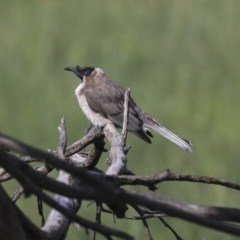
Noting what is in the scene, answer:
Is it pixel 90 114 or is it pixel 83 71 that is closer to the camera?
pixel 90 114

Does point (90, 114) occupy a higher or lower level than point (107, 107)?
lower

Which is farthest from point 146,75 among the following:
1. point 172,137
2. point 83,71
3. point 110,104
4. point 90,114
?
point 172,137

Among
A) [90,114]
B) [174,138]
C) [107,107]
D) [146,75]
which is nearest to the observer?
[174,138]

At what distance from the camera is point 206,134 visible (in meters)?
10.1

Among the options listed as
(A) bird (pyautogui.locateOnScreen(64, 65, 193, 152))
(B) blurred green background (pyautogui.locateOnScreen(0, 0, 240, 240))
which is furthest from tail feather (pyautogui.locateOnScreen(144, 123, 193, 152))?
(B) blurred green background (pyautogui.locateOnScreen(0, 0, 240, 240))

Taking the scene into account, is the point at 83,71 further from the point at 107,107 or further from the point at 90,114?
the point at 90,114

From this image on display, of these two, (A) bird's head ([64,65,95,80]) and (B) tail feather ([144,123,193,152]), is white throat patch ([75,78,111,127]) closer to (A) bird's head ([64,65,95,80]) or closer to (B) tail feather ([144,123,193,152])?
(A) bird's head ([64,65,95,80])

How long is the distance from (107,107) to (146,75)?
4107 mm

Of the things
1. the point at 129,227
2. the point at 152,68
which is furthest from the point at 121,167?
the point at 152,68

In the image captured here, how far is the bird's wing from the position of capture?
6.97 metres

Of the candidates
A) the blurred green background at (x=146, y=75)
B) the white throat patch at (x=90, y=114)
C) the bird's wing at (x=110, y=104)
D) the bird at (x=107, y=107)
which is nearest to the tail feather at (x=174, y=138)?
the bird at (x=107, y=107)

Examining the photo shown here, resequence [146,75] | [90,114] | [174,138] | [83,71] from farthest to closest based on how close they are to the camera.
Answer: [146,75]
[83,71]
[90,114]
[174,138]

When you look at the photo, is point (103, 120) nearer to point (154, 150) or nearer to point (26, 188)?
point (154, 150)

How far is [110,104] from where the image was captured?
7.39m
